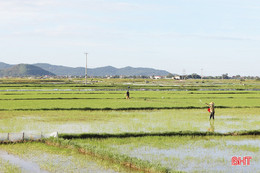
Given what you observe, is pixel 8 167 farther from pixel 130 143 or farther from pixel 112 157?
pixel 130 143

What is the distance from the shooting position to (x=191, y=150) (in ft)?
42.9

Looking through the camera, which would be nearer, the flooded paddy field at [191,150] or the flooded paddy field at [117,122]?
the flooded paddy field at [191,150]

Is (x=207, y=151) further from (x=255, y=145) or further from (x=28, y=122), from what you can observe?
(x=28, y=122)

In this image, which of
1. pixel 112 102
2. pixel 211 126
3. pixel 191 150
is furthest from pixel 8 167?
pixel 112 102

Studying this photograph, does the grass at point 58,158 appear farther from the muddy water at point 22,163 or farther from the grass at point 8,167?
the grass at point 8,167

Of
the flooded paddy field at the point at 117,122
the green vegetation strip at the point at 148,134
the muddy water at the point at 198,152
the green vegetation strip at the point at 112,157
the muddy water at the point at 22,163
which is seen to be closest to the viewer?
the green vegetation strip at the point at 112,157

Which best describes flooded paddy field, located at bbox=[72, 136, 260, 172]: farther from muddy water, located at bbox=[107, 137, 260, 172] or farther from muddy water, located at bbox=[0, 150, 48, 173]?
muddy water, located at bbox=[0, 150, 48, 173]

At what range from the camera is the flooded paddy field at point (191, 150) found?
10.9 m

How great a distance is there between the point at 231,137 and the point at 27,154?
9.06 metres

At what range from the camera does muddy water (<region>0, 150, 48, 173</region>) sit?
34.4 feet

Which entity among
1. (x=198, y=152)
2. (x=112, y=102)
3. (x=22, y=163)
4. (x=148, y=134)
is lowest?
(x=22, y=163)

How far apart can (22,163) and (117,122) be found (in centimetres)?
909

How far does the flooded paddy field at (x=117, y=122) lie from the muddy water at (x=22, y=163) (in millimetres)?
4297

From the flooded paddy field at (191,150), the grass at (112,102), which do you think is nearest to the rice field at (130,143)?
the flooded paddy field at (191,150)
